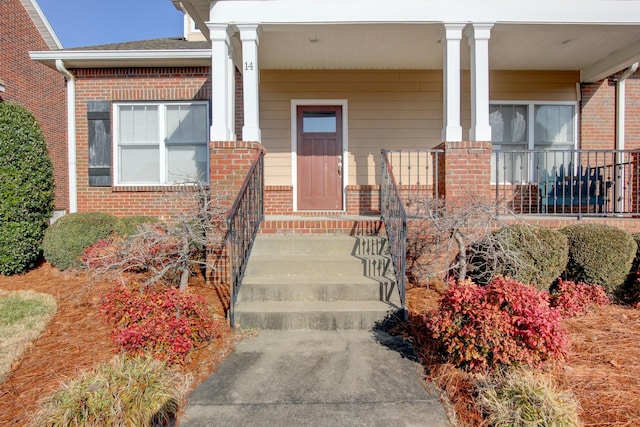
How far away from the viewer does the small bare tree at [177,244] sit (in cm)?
409

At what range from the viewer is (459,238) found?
4.08m

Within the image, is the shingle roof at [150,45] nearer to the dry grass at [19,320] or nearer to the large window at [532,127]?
the dry grass at [19,320]

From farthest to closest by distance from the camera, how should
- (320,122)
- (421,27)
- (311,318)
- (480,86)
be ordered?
(320,122) → (421,27) → (480,86) → (311,318)

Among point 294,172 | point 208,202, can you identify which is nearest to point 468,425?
point 208,202

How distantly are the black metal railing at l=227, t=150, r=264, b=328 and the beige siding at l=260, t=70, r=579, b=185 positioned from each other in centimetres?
215

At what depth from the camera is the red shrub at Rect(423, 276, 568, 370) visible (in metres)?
2.46

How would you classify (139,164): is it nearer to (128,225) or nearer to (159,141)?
(159,141)

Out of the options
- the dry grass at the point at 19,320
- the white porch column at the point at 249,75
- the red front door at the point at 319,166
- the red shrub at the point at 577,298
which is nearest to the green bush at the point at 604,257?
the red shrub at the point at 577,298

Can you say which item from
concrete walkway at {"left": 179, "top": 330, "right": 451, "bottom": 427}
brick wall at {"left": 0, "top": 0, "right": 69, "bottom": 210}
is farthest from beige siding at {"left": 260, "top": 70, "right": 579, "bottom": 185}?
brick wall at {"left": 0, "top": 0, "right": 69, "bottom": 210}

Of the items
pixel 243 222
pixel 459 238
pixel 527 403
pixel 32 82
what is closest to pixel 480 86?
pixel 459 238

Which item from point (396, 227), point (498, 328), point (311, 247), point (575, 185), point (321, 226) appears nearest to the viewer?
point (498, 328)

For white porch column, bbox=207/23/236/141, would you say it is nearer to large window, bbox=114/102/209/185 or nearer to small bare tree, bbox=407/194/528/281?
large window, bbox=114/102/209/185

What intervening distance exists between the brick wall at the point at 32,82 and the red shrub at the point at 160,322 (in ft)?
32.7

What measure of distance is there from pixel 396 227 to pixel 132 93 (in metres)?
5.60
